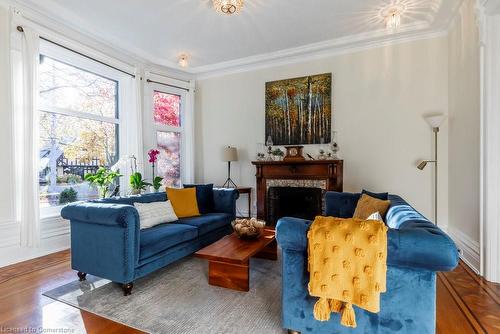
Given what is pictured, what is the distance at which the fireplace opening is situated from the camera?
4441mm

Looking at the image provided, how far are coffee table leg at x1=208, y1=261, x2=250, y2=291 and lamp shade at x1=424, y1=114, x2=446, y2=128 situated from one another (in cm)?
326

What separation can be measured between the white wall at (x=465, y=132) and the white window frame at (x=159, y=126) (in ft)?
14.9

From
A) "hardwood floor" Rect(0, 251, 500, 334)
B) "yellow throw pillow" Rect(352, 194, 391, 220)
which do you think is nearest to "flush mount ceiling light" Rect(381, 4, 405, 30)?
"yellow throw pillow" Rect(352, 194, 391, 220)

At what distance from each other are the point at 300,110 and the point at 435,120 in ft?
6.56

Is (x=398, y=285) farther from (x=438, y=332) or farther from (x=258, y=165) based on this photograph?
(x=258, y=165)

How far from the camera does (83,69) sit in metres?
4.01

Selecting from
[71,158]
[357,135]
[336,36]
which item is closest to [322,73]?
[336,36]

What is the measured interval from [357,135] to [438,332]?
122 inches

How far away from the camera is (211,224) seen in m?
3.35

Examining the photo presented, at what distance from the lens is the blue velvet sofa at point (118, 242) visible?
88.2 inches

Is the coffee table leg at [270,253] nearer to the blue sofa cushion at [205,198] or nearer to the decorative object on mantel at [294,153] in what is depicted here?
the blue sofa cushion at [205,198]

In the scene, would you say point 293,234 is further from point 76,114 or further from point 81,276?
point 76,114

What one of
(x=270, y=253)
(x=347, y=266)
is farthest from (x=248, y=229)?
(x=347, y=266)

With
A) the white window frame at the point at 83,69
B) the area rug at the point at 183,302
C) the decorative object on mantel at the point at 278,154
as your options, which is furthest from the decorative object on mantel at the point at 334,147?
the white window frame at the point at 83,69
